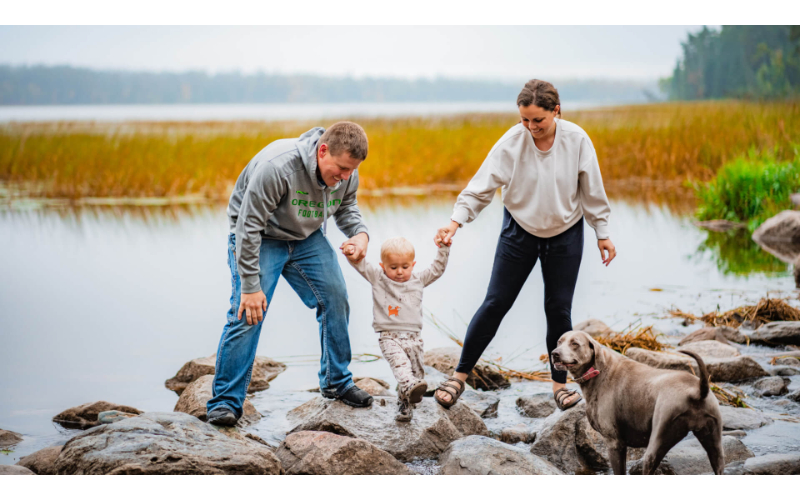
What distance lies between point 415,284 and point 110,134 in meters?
13.2

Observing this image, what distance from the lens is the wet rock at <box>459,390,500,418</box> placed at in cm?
382

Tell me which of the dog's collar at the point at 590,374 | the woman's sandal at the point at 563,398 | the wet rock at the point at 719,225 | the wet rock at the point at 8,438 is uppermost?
the dog's collar at the point at 590,374

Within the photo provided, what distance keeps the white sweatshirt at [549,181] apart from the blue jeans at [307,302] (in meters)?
0.65

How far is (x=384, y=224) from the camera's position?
9.60m

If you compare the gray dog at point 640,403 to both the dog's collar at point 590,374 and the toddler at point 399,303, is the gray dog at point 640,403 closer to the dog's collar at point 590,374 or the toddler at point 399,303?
the dog's collar at point 590,374

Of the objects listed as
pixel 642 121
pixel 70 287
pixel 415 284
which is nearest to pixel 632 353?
pixel 415 284

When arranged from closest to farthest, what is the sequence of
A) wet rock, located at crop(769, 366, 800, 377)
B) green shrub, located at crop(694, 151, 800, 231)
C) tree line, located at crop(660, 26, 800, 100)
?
wet rock, located at crop(769, 366, 800, 377) → green shrub, located at crop(694, 151, 800, 231) → tree line, located at crop(660, 26, 800, 100)

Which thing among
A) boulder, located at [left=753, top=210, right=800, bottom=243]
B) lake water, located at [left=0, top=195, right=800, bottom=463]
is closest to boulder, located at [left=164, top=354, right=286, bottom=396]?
lake water, located at [left=0, top=195, right=800, bottom=463]

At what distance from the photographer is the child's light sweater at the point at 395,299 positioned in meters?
3.37

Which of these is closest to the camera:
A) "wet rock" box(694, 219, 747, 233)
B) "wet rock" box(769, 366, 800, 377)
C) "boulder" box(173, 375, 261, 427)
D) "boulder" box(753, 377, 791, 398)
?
"boulder" box(173, 375, 261, 427)

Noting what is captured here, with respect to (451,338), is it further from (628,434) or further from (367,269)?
(628,434)

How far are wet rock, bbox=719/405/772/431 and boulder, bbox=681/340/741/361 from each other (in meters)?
0.72

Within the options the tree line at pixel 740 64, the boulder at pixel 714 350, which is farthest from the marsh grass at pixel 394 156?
the boulder at pixel 714 350

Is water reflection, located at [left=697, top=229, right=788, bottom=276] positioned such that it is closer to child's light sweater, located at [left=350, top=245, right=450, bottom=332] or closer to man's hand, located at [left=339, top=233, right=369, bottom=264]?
child's light sweater, located at [left=350, top=245, right=450, bottom=332]
